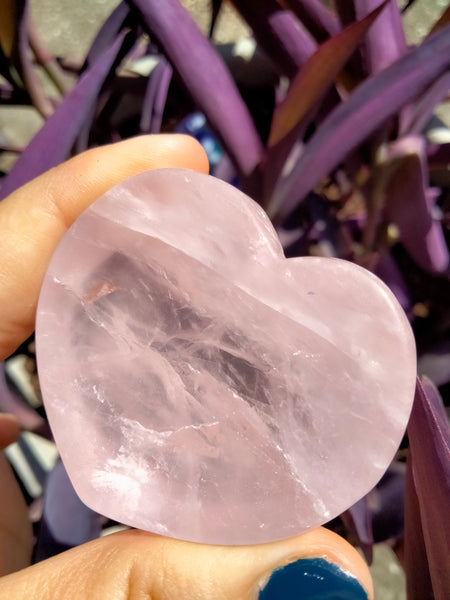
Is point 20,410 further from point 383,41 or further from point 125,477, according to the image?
point 383,41

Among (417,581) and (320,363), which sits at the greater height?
(320,363)

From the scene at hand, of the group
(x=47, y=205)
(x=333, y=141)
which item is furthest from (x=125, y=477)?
(x=333, y=141)

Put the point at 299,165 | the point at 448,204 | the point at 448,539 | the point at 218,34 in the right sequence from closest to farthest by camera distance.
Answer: the point at 448,539 → the point at 299,165 → the point at 448,204 → the point at 218,34

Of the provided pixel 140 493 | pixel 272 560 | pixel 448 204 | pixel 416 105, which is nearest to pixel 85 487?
pixel 140 493

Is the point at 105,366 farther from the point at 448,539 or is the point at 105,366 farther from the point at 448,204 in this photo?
the point at 448,204

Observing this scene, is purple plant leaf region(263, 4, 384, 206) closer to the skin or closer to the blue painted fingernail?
the skin

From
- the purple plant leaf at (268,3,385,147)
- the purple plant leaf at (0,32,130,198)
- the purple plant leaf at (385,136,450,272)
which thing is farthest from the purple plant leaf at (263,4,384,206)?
the purple plant leaf at (0,32,130,198)

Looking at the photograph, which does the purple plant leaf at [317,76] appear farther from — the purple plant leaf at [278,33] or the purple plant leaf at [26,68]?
the purple plant leaf at [26,68]
